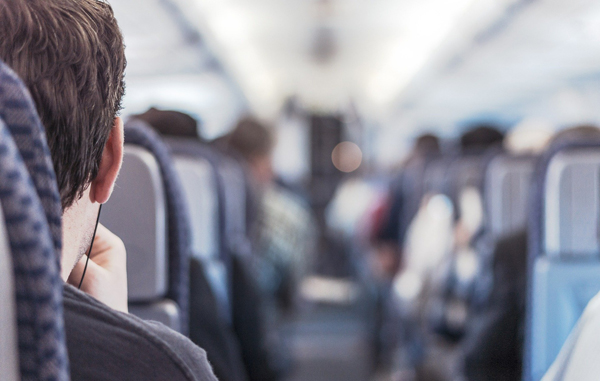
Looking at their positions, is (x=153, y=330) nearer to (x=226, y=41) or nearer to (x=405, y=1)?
(x=405, y=1)

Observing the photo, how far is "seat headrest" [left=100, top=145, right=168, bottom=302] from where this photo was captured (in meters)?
0.59

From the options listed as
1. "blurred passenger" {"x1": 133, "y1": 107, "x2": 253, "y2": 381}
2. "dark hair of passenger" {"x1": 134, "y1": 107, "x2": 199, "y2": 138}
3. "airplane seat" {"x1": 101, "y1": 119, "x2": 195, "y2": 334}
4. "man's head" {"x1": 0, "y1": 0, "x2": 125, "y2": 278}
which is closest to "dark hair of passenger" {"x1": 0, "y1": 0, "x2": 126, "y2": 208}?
"man's head" {"x1": 0, "y1": 0, "x2": 125, "y2": 278}

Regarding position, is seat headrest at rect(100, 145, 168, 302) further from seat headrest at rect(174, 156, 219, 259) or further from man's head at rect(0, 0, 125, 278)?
seat headrest at rect(174, 156, 219, 259)

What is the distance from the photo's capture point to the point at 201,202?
3.59 feet

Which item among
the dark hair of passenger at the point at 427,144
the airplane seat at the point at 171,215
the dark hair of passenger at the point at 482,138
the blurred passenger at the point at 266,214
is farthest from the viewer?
the dark hair of passenger at the point at 427,144

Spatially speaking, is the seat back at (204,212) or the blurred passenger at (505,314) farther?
the blurred passenger at (505,314)

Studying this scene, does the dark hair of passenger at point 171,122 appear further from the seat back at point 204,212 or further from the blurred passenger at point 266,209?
the blurred passenger at point 266,209

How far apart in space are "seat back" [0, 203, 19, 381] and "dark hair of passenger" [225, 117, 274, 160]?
2604mm

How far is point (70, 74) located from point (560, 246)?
827 mm

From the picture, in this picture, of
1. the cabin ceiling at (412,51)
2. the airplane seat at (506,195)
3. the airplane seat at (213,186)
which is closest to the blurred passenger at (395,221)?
the cabin ceiling at (412,51)

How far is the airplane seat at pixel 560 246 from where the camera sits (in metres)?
0.88

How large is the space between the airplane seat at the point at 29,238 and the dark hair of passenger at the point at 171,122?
0.64m

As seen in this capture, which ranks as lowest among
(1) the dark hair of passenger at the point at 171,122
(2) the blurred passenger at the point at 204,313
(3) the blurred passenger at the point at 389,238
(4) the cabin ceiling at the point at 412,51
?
(3) the blurred passenger at the point at 389,238

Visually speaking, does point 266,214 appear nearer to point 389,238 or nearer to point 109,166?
point 389,238
